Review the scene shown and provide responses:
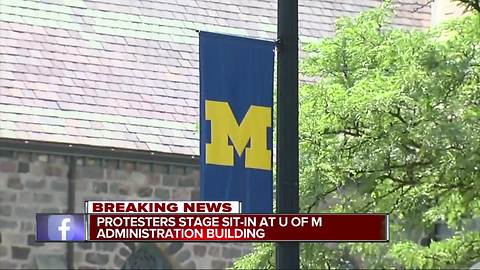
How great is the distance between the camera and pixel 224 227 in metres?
8.91

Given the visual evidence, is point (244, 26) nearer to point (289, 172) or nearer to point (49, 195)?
point (49, 195)

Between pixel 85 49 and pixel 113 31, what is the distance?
79cm

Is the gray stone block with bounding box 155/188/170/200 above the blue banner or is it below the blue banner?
above

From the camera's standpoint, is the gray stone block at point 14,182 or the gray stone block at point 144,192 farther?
the gray stone block at point 144,192

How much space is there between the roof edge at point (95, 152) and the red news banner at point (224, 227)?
13.4 metres

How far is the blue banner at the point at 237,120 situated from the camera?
9.09 meters

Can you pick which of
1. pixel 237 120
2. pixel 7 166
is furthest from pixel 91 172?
pixel 237 120

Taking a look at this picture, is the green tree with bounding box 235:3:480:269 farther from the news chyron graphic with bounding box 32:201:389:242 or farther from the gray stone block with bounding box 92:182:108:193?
the gray stone block with bounding box 92:182:108:193

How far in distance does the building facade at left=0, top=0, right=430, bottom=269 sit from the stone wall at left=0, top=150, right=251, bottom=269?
2 cm

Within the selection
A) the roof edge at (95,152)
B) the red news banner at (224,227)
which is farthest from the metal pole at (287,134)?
the roof edge at (95,152)

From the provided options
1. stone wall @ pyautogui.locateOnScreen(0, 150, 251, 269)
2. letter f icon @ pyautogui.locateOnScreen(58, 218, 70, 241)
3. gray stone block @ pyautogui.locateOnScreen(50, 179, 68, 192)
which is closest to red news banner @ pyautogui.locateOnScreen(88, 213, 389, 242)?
letter f icon @ pyautogui.locateOnScreen(58, 218, 70, 241)

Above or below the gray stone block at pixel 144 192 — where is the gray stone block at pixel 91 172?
above

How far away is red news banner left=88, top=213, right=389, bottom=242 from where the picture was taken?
879 centimetres

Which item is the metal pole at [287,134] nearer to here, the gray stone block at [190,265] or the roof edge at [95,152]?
the roof edge at [95,152]
